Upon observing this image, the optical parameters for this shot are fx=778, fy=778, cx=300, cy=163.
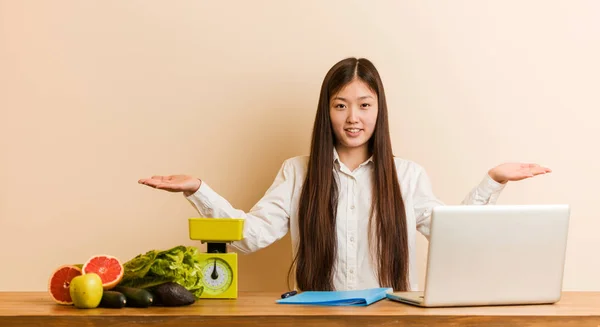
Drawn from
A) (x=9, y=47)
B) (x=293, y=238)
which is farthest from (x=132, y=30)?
(x=293, y=238)

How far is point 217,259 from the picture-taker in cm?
254

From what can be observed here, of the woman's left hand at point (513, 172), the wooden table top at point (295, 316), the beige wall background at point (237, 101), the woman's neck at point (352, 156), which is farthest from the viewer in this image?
the beige wall background at point (237, 101)

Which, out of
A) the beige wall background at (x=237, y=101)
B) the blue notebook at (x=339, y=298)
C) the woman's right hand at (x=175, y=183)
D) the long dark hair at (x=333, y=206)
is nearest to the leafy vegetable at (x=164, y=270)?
the blue notebook at (x=339, y=298)

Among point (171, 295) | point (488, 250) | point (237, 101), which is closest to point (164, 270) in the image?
point (171, 295)

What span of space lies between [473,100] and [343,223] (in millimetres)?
943

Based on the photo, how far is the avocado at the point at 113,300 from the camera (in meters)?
2.23

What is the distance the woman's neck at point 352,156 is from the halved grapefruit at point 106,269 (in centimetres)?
127

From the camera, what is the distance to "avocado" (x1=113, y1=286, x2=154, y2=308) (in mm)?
2252

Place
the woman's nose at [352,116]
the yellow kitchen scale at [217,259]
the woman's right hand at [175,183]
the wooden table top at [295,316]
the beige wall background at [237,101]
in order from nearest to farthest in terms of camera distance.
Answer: the wooden table top at [295,316]
the yellow kitchen scale at [217,259]
the woman's right hand at [175,183]
the woman's nose at [352,116]
the beige wall background at [237,101]

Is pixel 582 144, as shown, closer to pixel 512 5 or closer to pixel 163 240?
pixel 512 5

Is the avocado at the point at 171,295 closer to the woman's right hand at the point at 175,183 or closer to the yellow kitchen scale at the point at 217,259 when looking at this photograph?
the yellow kitchen scale at the point at 217,259

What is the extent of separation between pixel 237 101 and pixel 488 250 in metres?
1.75

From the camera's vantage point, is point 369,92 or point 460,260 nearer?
point 460,260

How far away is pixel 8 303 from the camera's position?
2.32 m
